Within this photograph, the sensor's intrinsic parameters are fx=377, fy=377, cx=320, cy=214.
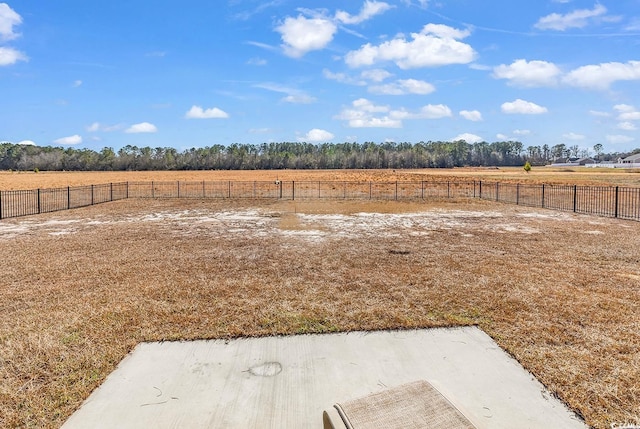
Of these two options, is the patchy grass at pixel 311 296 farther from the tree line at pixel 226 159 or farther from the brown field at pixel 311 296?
the tree line at pixel 226 159

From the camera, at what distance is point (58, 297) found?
21.6ft

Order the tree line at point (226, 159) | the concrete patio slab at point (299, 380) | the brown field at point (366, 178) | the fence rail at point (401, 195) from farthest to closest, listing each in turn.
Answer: the tree line at point (226, 159) → the brown field at point (366, 178) → the fence rail at point (401, 195) → the concrete patio slab at point (299, 380)

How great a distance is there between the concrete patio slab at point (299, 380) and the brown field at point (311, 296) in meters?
0.26

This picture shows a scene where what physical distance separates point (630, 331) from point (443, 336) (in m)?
2.59

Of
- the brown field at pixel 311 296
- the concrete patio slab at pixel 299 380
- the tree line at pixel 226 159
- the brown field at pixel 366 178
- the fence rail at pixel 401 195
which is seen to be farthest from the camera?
the tree line at pixel 226 159

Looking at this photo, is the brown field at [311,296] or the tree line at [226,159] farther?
the tree line at [226,159]

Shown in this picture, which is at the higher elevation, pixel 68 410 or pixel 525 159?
pixel 525 159

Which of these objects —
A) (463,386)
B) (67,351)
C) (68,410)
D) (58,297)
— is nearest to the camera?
(68,410)

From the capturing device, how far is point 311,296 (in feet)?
21.7

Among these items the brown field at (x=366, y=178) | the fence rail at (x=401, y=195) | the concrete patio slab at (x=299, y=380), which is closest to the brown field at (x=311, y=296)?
the concrete patio slab at (x=299, y=380)

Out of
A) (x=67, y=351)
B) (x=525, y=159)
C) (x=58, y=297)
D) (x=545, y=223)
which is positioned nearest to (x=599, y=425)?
(x=67, y=351)

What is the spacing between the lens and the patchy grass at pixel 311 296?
4078 millimetres

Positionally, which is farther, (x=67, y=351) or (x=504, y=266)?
(x=504, y=266)

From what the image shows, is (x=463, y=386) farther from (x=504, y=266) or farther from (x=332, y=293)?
(x=504, y=266)
